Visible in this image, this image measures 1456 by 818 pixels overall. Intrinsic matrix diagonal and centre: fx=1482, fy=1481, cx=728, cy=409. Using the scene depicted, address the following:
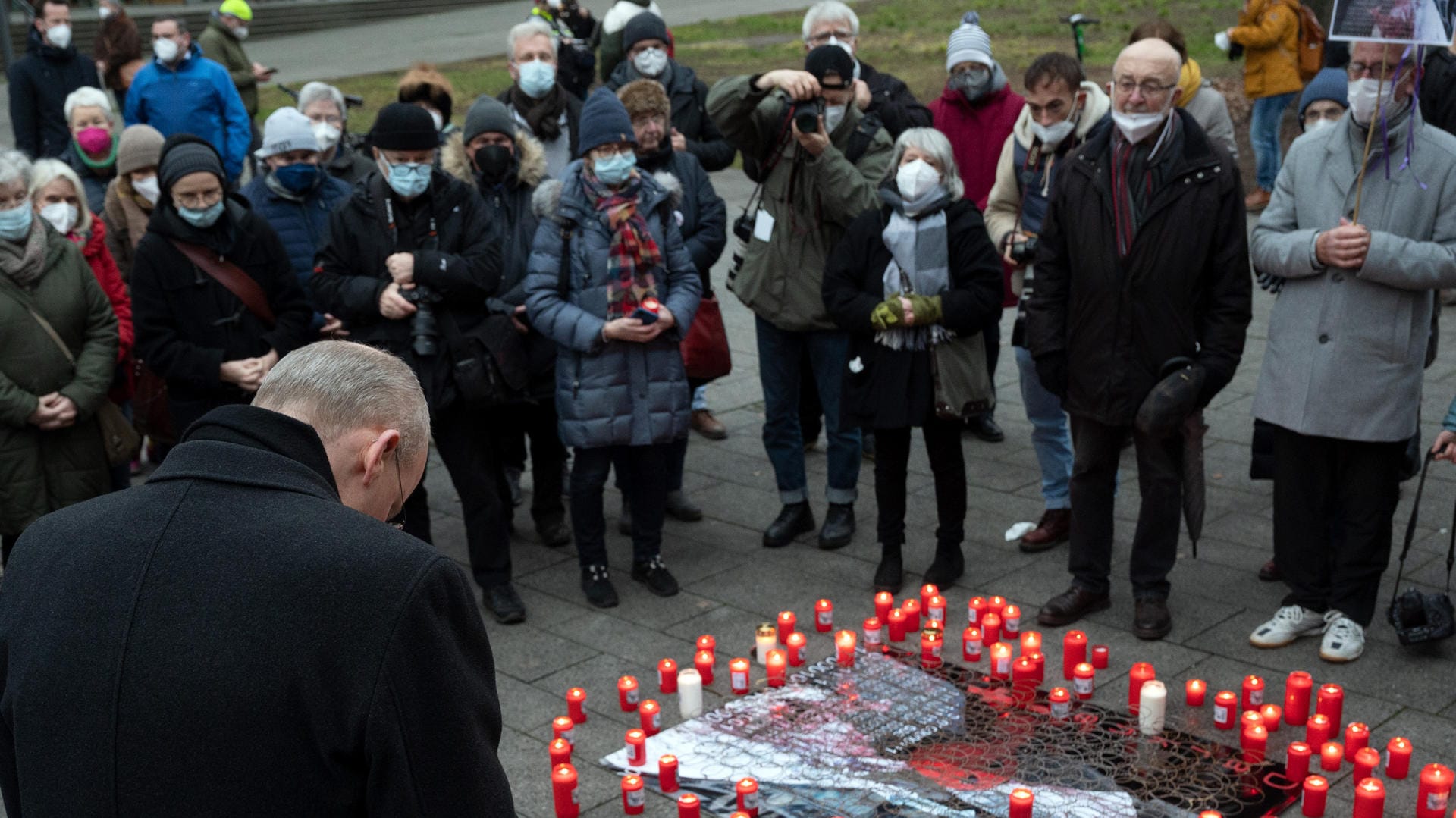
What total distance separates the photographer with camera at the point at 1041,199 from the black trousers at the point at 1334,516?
3.40 feet

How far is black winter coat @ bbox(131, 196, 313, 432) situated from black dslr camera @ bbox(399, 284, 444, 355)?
534mm

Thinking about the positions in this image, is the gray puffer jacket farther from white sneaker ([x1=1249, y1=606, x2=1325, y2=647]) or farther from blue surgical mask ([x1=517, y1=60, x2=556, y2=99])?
white sneaker ([x1=1249, y1=606, x2=1325, y2=647])

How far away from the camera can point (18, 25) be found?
27500 millimetres

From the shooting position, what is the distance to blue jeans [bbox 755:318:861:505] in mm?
6945

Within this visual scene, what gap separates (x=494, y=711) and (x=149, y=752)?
513 millimetres

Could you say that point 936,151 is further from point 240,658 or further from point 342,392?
point 240,658

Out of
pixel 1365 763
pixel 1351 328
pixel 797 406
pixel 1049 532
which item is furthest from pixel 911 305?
pixel 1365 763

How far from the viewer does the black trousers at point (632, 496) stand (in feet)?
21.1

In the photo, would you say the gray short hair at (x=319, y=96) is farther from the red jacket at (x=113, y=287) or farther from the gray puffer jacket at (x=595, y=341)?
the gray puffer jacket at (x=595, y=341)

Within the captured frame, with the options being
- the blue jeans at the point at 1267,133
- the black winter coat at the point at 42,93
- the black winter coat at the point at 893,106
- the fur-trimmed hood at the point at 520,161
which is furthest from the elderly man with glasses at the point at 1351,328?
the black winter coat at the point at 42,93

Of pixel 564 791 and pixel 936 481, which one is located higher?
pixel 936 481

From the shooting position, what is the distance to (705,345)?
7.16 m

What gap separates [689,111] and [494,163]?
2.06 meters

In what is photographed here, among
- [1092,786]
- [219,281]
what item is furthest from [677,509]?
[1092,786]
